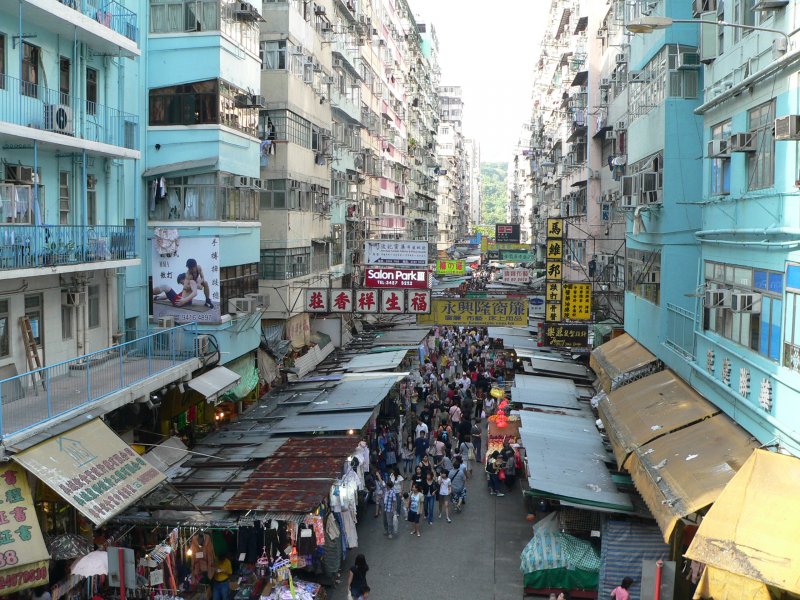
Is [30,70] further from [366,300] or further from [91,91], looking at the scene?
[366,300]

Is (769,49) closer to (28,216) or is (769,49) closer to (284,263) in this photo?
(28,216)

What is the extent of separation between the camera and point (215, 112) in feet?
65.3

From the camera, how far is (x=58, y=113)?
14805 mm

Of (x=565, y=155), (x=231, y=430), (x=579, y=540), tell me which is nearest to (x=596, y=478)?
(x=579, y=540)

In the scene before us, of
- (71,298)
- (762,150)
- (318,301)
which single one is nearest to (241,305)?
(318,301)

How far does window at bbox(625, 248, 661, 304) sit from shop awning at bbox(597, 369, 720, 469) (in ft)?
8.27

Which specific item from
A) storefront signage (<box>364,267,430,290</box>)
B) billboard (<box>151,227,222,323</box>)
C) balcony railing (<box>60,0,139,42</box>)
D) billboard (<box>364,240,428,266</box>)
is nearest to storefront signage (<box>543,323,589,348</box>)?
storefront signage (<box>364,267,430,290</box>)

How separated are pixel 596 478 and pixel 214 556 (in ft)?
22.3

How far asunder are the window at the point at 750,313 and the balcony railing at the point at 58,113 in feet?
39.0

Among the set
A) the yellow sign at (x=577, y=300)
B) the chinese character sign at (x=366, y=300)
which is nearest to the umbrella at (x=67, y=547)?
the chinese character sign at (x=366, y=300)

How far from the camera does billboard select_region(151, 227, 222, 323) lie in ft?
64.1

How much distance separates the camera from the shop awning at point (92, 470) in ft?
36.5

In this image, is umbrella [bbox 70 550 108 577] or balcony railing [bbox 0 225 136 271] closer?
umbrella [bbox 70 550 108 577]

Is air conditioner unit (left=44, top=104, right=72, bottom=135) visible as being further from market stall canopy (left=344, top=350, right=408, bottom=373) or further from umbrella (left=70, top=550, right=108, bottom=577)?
market stall canopy (left=344, top=350, right=408, bottom=373)
